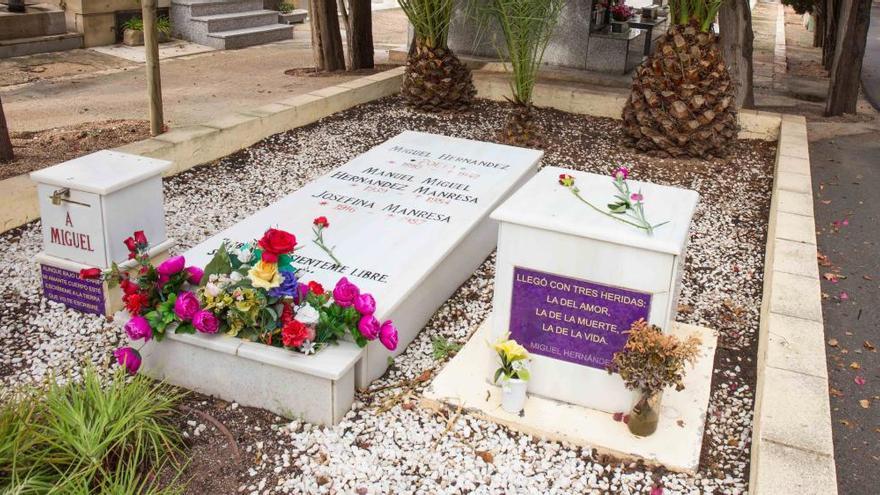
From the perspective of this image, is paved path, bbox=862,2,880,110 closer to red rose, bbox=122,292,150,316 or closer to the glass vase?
the glass vase

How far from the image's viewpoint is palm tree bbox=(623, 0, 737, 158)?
21.9 ft

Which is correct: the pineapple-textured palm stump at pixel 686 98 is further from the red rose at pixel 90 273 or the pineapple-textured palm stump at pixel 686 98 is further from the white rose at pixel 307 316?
the red rose at pixel 90 273

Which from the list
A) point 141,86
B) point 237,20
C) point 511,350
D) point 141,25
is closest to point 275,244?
point 511,350

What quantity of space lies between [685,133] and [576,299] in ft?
13.8

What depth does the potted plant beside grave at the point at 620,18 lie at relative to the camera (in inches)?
445

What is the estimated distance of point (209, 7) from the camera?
1362 centimetres

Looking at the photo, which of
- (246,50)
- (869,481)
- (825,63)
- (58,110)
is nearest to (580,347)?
(869,481)

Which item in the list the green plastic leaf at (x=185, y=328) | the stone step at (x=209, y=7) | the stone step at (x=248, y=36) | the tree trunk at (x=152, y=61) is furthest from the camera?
the stone step at (x=209, y=7)

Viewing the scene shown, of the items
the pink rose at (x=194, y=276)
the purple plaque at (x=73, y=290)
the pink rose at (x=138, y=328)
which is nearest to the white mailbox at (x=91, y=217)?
the purple plaque at (x=73, y=290)

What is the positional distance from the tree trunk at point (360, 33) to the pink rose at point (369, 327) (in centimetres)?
806

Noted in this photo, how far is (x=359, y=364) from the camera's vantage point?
3441mm

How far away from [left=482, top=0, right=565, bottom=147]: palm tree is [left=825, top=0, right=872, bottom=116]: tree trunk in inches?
165

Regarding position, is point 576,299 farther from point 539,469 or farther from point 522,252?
point 539,469

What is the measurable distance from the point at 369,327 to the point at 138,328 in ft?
3.11
